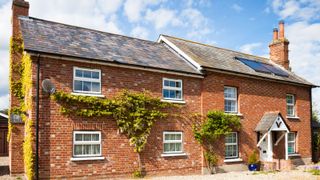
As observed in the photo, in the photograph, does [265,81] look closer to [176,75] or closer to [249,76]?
[249,76]

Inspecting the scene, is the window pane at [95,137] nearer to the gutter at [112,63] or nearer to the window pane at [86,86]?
the window pane at [86,86]

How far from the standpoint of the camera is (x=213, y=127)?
1919 centimetres

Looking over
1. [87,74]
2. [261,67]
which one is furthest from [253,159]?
[87,74]

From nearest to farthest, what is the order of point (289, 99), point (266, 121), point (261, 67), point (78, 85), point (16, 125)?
point (78, 85)
point (16, 125)
point (266, 121)
point (261, 67)
point (289, 99)

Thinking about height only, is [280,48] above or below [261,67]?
above

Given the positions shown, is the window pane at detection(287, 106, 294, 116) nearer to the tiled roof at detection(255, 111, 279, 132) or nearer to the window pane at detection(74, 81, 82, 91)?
the tiled roof at detection(255, 111, 279, 132)

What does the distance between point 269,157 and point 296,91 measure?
6.21m

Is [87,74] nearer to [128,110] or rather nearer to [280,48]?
[128,110]

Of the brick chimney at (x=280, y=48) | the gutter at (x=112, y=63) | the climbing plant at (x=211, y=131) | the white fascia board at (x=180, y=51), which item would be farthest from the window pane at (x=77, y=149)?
the brick chimney at (x=280, y=48)

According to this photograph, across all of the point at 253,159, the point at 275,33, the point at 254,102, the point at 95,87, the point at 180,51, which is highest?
the point at 275,33

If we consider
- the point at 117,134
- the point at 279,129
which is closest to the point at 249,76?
the point at 279,129

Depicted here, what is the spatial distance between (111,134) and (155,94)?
323cm

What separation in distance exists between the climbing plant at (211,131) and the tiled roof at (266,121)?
9.21ft

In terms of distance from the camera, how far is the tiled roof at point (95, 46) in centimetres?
1562
